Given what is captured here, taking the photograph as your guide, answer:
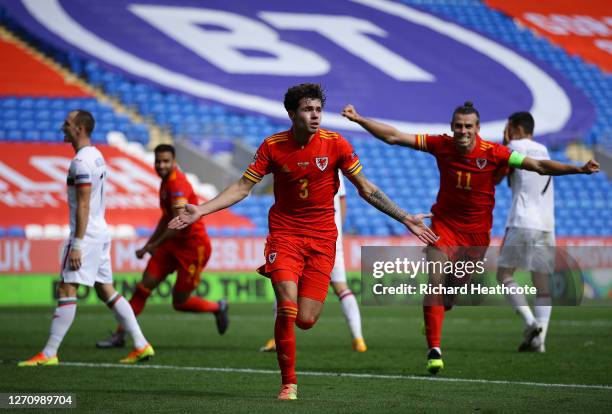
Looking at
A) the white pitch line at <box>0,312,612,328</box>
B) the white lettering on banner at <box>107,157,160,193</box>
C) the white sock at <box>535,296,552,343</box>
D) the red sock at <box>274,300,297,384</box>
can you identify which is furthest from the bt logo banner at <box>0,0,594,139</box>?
the red sock at <box>274,300,297,384</box>

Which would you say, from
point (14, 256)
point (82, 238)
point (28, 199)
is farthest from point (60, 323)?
point (28, 199)

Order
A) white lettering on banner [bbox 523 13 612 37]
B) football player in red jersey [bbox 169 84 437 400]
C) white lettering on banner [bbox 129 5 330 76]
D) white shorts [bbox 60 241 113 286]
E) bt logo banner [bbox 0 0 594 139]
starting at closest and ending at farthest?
football player in red jersey [bbox 169 84 437 400]
white shorts [bbox 60 241 113 286]
bt logo banner [bbox 0 0 594 139]
white lettering on banner [bbox 129 5 330 76]
white lettering on banner [bbox 523 13 612 37]

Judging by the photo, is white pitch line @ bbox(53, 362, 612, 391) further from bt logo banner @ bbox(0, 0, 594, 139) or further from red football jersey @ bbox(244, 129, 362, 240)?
bt logo banner @ bbox(0, 0, 594, 139)

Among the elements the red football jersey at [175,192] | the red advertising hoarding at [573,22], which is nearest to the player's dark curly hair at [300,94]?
the red football jersey at [175,192]

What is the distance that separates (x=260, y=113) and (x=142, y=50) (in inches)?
145

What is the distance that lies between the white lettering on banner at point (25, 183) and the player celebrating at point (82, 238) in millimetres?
13199

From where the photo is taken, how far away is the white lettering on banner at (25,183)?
21750mm

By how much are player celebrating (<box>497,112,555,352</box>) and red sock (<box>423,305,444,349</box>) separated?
223cm

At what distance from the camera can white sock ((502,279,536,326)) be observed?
10102mm

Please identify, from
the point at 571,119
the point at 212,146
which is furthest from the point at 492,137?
the point at 212,146

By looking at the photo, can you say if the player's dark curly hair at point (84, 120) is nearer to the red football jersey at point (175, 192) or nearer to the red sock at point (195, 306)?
the red football jersey at point (175, 192)

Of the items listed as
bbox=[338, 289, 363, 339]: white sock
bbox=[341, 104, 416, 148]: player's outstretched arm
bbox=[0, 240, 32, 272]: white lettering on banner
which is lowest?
bbox=[338, 289, 363, 339]: white sock

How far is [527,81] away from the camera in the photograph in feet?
100.0

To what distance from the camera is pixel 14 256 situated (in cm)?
1805
